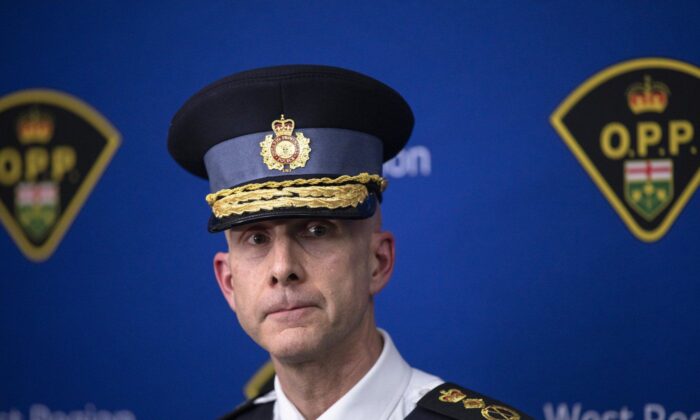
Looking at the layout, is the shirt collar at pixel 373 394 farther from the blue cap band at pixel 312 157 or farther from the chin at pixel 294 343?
the blue cap band at pixel 312 157

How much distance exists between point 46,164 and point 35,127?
0.09m

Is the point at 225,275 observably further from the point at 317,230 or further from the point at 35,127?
the point at 35,127

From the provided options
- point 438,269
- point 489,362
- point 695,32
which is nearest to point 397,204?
point 438,269

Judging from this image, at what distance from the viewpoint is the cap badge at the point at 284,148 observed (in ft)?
4.36

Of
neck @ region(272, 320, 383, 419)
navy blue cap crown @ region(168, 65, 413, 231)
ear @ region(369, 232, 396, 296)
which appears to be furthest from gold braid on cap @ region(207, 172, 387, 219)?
neck @ region(272, 320, 383, 419)

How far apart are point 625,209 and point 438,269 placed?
0.40m

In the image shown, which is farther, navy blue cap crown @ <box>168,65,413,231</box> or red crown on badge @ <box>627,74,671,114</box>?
red crown on badge @ <box>627,74,671,114</box>

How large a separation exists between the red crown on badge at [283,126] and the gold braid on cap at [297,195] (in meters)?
0.08

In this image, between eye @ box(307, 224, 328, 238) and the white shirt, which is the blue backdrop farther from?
eye @ box(307, 224, 328, 238)

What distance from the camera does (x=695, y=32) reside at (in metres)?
1.77

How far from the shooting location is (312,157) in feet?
4.37

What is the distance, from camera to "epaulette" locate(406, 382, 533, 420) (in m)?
1.39

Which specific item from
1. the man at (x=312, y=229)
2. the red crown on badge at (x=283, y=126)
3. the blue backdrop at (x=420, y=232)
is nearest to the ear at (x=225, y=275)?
the man at (x=312, y=229)

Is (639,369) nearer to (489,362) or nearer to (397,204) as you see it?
(489,362)
